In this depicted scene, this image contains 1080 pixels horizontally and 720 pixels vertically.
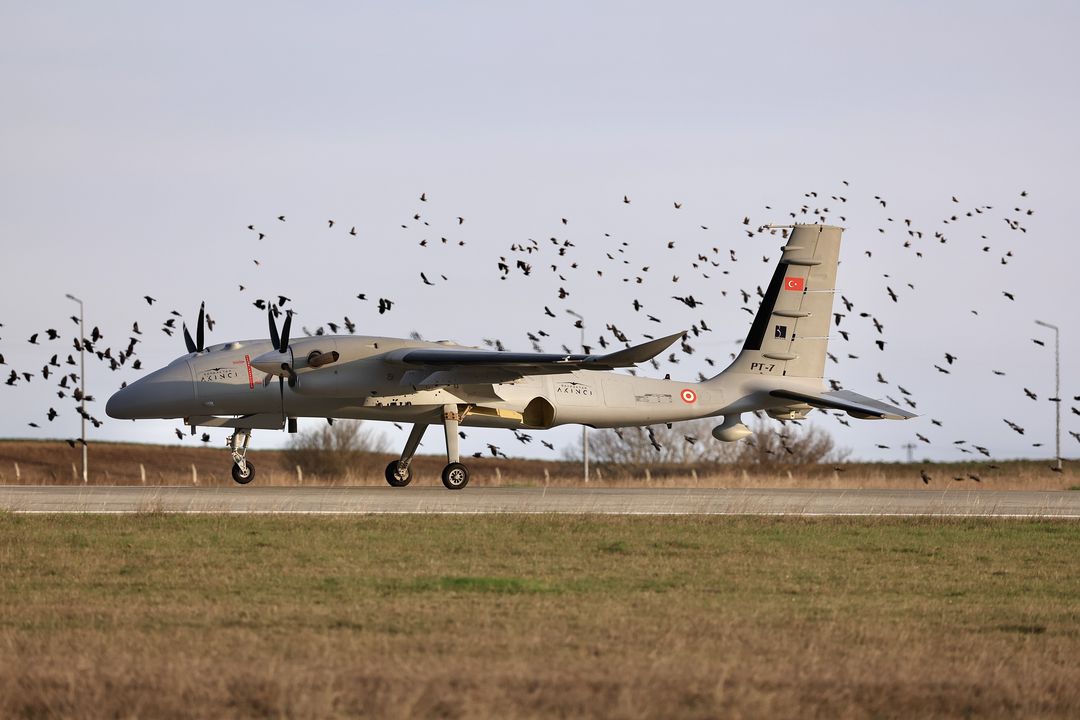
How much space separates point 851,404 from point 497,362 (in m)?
11.7

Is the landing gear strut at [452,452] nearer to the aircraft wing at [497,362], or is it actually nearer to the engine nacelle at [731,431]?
the aircraft wing at [497,362]

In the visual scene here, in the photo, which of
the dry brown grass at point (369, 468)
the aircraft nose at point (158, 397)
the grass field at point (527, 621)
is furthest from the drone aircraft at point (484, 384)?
the dry brown grass at point (369, 468)

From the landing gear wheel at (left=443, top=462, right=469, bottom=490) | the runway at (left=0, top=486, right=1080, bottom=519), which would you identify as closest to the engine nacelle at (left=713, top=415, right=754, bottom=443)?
the runway at (left=0, top=486, right=1080, bottom=519)

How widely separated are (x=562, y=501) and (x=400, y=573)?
527 inches

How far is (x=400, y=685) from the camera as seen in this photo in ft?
29.7

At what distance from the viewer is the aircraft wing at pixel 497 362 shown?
32.2 m

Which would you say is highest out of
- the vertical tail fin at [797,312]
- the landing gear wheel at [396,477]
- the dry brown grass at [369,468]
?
the vertical tail fin at [797,312]

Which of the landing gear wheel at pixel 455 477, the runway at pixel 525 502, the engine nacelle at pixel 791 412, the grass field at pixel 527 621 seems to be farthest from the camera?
the engine nacelle at pixel 791 412

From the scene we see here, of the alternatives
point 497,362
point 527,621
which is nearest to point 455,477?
point 497,362

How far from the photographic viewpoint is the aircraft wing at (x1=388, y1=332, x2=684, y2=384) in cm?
3222

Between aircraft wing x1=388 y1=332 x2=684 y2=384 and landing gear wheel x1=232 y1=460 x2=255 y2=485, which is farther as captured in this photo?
landing gear wheel x1=232 y1=460 x2=255 y2=485

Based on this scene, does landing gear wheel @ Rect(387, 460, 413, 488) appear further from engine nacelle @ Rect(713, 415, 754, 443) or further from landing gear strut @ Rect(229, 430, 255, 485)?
engine nacelle @ Rect(713, 415, 754, 443)

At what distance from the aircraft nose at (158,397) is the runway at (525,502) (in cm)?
192

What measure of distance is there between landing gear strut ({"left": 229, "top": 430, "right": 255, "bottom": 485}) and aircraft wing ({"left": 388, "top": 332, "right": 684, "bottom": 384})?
4864 millimetres
